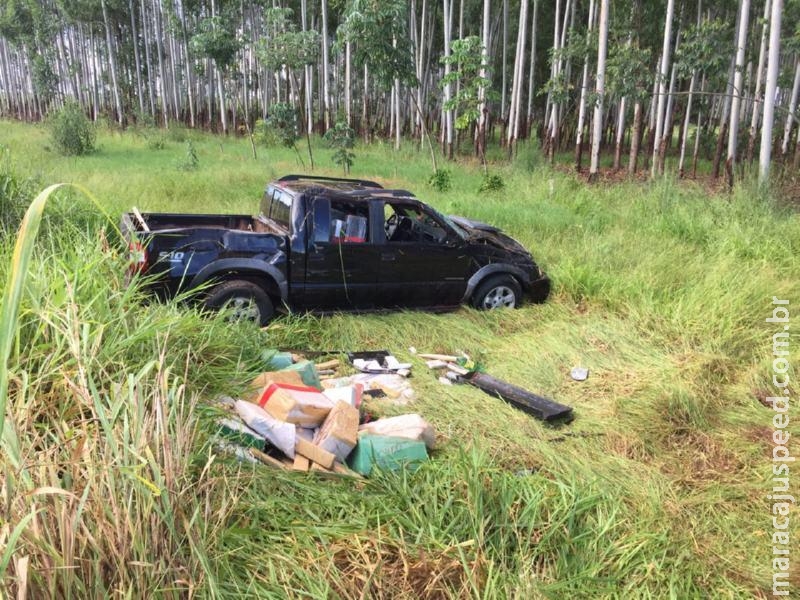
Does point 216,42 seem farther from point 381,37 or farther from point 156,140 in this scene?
point 381,37

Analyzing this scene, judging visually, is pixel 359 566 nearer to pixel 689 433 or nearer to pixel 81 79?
pixel 689 433

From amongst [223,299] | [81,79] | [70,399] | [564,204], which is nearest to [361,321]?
[223,299]

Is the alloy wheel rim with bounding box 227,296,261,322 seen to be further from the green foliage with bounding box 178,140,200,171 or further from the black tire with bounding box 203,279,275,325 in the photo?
the green foliage with bounding box 178,140,200,171

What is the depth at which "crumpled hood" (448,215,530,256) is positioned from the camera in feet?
22.8

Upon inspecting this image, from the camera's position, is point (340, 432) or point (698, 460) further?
point (698, 460)

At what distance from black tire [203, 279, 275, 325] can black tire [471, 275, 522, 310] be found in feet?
8.23

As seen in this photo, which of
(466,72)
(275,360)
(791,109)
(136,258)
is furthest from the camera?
(791,109)

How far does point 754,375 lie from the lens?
17.1 feet

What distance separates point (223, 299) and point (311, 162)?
11.7 metres

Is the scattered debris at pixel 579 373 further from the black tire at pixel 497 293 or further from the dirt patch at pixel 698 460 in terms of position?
the black tire at pixel 497 293

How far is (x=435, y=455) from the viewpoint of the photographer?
382 cm

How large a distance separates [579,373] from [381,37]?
11066mm

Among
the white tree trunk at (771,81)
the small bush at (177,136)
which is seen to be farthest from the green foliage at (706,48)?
the small bush at (177,136)

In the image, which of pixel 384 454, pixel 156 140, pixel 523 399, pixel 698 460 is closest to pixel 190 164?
pixel 156 140
